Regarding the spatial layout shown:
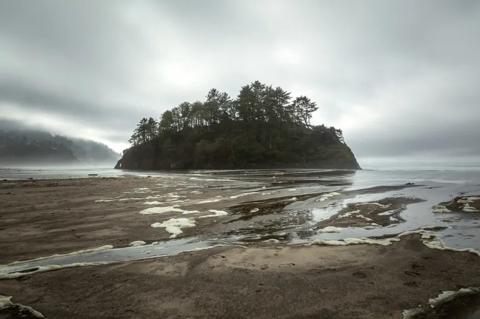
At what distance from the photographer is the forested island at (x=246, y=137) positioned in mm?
88500

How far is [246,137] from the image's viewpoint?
299 feet

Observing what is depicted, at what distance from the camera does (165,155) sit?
109 m

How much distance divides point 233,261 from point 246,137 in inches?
3336

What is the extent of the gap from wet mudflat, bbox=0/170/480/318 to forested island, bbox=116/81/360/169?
245ft

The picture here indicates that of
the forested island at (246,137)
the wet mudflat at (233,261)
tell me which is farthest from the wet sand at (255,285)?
the forested island at (246,137)

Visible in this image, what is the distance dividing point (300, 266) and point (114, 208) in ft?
38.5

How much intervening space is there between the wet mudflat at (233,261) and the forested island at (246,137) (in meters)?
74.8

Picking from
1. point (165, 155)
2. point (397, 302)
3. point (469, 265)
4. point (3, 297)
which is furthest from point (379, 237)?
point (165, 155)

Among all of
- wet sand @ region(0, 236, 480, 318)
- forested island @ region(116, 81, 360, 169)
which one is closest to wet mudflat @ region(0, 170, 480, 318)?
wet sand @ region(0, 236, 480, 318)

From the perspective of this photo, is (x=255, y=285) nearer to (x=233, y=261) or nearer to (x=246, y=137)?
(x=233, y=261)

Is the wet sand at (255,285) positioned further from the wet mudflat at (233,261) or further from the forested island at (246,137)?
the forested island at (246,137)

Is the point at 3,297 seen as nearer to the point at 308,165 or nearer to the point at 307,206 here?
the point at 307,206

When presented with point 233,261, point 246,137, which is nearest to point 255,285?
point 233,261

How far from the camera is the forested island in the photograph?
88500 millimetres
